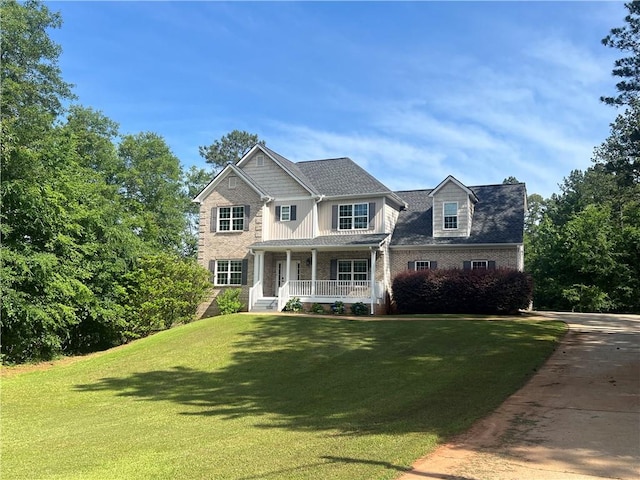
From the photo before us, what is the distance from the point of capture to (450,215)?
87.2ft

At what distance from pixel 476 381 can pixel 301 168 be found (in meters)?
22.2

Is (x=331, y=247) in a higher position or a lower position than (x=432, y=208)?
lower

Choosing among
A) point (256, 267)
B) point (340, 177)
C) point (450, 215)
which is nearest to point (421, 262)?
point (450, 215)

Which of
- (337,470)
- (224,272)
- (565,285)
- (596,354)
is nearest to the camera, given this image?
(337,470)

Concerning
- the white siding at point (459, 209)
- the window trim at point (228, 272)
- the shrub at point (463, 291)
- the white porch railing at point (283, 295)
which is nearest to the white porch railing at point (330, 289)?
the white porch railing at point (283, 295)

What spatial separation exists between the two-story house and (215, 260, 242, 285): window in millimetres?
55

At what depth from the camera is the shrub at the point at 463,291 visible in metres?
22.7

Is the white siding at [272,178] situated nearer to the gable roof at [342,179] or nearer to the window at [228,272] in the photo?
the gable roof at [342,179]

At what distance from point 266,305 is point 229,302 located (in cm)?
189

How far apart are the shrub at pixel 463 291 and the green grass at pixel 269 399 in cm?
293

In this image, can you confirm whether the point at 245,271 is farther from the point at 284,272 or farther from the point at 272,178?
the point at 272,178

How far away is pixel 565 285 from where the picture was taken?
35.5 metres

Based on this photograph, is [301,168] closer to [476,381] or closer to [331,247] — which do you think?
[331,247]

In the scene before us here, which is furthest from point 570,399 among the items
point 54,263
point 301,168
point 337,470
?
point 301,168
